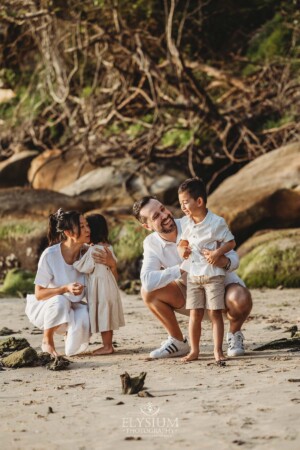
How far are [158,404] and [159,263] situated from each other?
1.75 meters

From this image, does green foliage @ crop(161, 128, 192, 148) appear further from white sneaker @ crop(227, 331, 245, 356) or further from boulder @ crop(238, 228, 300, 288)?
white sneaker @ crop(227, 331, 245, 356)

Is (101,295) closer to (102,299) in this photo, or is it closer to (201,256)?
(102,299)

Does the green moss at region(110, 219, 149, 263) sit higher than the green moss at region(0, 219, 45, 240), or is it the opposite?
the green moss at region(0, 219, 45, 240)

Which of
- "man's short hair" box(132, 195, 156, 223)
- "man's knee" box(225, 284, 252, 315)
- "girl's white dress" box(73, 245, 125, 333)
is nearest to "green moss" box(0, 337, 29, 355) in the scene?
"girl's white dress" box(73, 245, 125, 333)

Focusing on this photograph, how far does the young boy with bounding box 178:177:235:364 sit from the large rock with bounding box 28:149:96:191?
1134 cm

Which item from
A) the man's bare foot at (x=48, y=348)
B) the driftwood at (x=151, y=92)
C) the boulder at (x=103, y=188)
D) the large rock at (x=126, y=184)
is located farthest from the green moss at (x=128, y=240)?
the man's bare foot at (x=48, y=348)

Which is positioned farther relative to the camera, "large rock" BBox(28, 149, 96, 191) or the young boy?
"large rock" BBox(28, 149, 96, 191)

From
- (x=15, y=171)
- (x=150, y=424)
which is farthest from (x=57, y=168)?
(x=150, y=424)

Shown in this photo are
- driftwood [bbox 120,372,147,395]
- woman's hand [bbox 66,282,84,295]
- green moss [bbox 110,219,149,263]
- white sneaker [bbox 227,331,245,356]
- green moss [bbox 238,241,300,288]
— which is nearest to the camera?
driftwood [bbox 120,372,147,395]

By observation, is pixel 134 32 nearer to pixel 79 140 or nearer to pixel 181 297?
pixel 79 140

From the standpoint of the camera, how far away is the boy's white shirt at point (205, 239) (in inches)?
221

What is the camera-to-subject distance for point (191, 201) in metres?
5.61

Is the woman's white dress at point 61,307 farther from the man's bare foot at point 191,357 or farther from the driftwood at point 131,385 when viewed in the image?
the driftwood at point 131,385

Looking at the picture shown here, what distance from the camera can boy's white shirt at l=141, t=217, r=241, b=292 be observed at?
19.8ft
